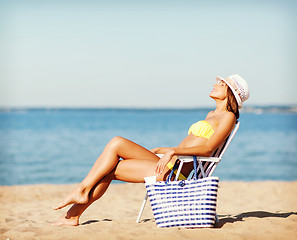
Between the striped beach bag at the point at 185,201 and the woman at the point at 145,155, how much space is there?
160 mm

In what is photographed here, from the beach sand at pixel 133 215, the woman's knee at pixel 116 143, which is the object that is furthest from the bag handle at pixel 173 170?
the woman's knee at pixel 116 143

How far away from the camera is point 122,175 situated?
4.06 metres

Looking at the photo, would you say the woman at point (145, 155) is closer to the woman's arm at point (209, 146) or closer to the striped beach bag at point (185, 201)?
the woman's arm at point (209, 146)

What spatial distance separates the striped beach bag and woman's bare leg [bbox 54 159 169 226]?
0.80 feet

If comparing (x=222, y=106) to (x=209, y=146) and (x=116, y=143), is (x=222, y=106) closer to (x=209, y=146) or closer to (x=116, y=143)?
(x=209, y=146)

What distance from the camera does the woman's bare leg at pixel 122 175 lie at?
158 inches

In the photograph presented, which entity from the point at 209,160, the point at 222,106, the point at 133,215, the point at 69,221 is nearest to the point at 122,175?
the point at 69,221

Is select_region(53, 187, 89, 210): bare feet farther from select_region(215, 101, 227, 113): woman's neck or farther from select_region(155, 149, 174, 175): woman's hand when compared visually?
select_region(215, 101, 227, 113): woman's neck

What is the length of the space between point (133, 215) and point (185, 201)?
2.12 meters

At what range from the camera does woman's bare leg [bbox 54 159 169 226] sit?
4.01 meters

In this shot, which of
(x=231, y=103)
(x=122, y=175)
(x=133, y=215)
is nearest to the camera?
(x=122, y=175)

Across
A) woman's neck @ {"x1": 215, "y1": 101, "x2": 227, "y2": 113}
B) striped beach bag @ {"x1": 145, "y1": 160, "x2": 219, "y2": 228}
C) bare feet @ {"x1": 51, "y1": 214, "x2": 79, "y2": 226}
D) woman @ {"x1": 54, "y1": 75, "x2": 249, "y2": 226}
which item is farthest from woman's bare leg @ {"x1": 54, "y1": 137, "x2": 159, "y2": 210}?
woman's neck @ {"x1": 215, "y1": 101, "x2": 227, "y2": 113}

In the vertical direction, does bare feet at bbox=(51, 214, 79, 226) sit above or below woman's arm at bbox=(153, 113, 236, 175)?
below

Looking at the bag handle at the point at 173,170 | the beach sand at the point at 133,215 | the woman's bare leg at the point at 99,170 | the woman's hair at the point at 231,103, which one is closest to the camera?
the beach sand at the point at 133,215
